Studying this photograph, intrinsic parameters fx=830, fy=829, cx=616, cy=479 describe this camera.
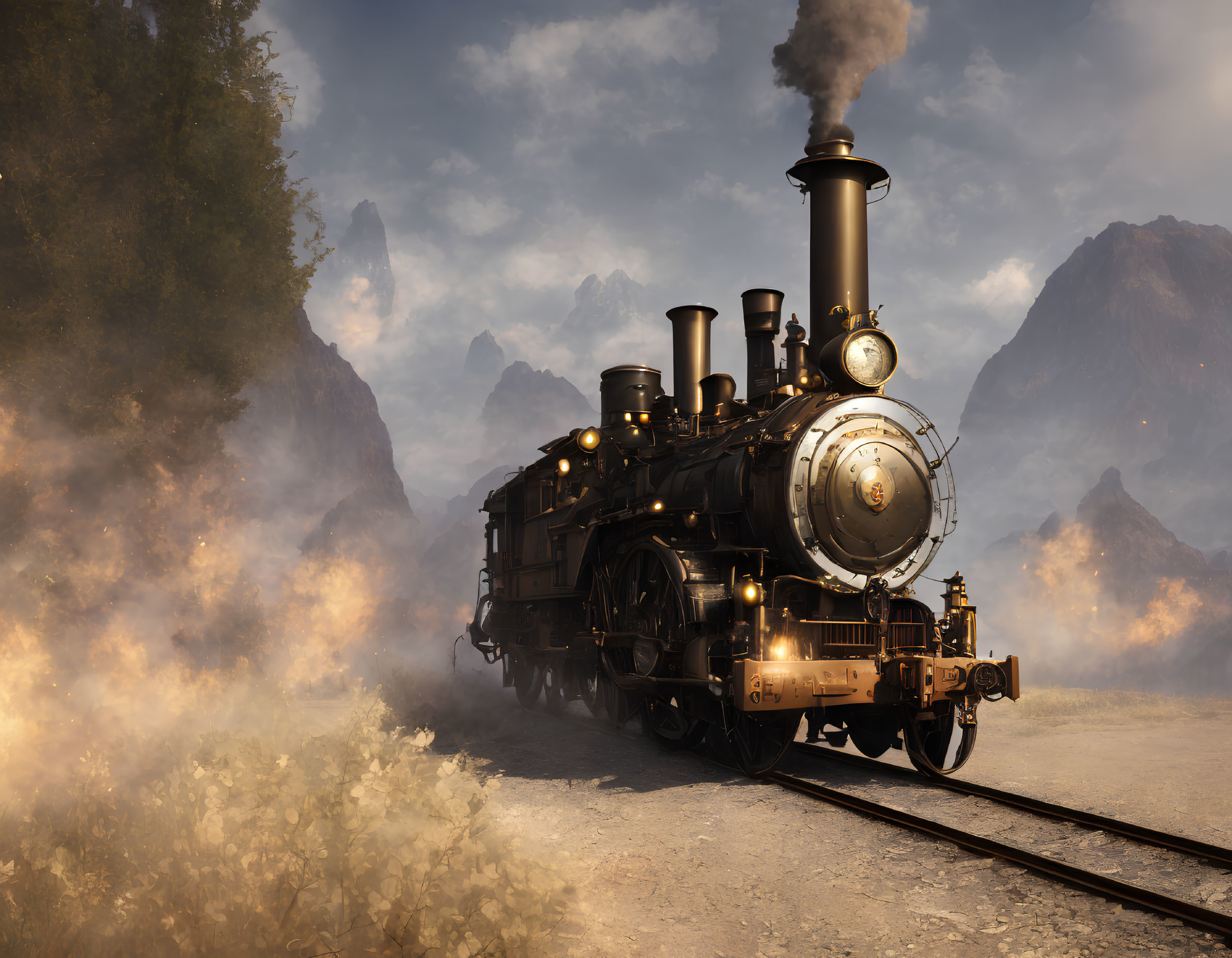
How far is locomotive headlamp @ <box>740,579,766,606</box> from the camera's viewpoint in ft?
22.8

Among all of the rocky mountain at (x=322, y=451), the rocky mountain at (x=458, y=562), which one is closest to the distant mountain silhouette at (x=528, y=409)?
the rocky mountain at (x=458, y=562)

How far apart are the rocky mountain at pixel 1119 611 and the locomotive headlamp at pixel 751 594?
3358 cm

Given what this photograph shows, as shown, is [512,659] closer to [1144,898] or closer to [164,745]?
[164,745]

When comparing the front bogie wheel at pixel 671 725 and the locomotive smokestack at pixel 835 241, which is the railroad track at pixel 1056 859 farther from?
the locomotive smokestack at pixel 835 241

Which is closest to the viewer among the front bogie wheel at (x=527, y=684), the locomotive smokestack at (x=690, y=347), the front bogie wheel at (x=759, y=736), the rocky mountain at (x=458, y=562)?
the front bogie wheel at (x=759, y=736)

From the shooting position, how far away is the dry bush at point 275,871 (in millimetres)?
3023

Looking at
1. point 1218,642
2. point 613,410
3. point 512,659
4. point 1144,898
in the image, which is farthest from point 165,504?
point 1218,642

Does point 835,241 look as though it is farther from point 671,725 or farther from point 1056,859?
point 1056,859

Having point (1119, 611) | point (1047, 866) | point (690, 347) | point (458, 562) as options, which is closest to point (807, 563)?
point (1047, 866)

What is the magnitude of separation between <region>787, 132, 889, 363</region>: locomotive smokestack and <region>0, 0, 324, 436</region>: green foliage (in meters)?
13.8

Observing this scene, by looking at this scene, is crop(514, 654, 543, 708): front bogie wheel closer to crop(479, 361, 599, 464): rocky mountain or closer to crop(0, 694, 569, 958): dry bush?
crop(0, 694, 569, 958): dry bush

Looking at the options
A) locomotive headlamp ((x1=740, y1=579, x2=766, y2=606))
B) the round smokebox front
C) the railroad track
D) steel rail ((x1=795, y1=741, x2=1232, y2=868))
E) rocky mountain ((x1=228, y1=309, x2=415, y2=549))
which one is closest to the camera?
the railroad track

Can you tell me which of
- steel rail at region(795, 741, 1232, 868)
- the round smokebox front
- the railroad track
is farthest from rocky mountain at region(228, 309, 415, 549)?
the railroad track

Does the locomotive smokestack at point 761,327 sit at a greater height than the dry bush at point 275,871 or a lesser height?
greater
